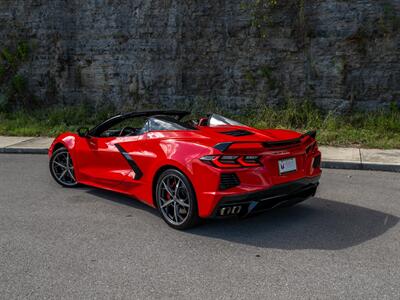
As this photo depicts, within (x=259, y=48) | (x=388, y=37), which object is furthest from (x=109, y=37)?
(x=388, y=37)

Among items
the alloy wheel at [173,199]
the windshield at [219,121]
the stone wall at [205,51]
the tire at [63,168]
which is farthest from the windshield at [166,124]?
the stone wall at [205,51]

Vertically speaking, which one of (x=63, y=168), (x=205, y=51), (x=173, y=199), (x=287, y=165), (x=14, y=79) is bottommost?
(x=63, y=168)

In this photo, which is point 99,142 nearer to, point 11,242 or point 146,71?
point 11,242

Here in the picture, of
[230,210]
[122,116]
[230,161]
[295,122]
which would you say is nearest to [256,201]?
[230,210]

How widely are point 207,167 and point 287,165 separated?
883 mm

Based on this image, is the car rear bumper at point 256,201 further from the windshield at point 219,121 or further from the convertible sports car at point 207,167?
the windshield at point 219,121

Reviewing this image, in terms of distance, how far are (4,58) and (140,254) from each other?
44.9 ft

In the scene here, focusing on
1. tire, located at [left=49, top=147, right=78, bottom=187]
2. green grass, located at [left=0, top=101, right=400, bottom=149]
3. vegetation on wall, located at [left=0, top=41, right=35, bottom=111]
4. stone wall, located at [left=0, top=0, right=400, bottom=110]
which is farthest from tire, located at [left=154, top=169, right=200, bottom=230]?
vegetation on wall, located at [left=0, top=41, right=35, bottom=111]

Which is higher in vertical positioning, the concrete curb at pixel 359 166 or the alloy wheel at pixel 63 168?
the alloy wheel at pixel 63 168

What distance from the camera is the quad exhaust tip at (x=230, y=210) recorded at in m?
4.35

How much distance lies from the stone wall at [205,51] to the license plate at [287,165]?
771 cm

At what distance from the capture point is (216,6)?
13320mm

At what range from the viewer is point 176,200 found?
4.73 metres

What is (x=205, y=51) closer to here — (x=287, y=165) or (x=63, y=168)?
(x=63, y=168)
